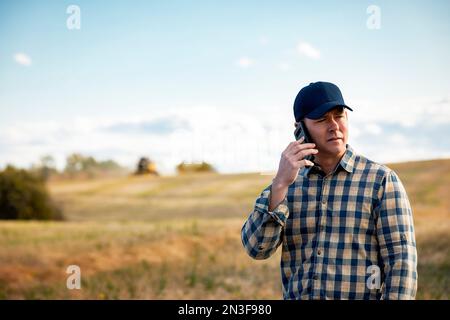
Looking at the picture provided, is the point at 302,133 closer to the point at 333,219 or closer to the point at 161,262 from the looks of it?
the point at 333,219

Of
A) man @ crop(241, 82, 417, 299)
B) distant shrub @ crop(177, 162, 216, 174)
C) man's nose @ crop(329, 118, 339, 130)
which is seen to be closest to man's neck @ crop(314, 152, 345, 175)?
man @ crop(241, 82, 417, 299)

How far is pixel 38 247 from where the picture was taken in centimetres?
1816

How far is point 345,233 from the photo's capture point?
334cm

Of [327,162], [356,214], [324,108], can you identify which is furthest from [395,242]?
[324,108]

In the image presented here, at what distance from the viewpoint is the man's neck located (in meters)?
3.48

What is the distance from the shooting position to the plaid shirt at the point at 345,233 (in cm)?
321

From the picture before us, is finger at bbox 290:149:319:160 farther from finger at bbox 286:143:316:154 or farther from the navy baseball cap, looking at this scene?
the navy baseball cap

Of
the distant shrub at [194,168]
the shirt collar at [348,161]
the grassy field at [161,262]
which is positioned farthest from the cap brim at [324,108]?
the distant shrub at [194,168]

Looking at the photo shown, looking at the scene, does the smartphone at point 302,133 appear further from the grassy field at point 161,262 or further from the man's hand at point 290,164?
the grassy field at point 161,262

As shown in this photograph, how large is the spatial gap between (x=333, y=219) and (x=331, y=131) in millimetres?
472
